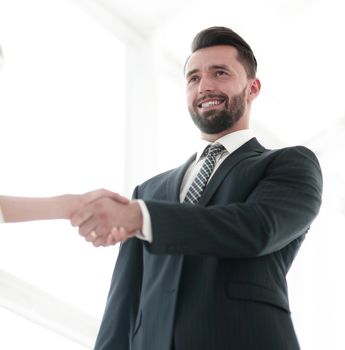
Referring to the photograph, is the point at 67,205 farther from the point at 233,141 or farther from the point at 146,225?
the point at 233,141

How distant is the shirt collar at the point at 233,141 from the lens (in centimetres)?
219

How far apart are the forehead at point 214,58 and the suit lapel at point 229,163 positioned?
1.02 feet

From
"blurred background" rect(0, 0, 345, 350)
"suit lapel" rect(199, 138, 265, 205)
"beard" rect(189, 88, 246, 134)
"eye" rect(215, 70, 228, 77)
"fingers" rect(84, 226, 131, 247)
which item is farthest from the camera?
"blurred background" rect(0, 0, 345, 350)

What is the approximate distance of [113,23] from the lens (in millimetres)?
4262

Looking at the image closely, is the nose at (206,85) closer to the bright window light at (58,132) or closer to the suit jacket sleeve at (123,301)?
the suit jacket sleeve at (123,301)

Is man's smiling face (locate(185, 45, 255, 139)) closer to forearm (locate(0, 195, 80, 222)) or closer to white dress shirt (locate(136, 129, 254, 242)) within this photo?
white dress shirt (locate(136, 129, 254, 242))

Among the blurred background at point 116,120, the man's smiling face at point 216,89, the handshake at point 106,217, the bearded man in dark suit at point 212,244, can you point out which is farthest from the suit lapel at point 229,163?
the blurred background at point 116,120

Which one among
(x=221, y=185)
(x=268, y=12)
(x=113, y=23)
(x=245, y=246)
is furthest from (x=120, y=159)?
(x=245, y=246)

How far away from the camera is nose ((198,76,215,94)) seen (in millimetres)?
2309

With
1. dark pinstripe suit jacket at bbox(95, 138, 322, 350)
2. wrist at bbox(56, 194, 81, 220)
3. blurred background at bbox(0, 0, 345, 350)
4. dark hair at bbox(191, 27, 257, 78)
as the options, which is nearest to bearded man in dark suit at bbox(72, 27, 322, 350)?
dark pinstripe suit jacket at bbox(95, 138, 322, 350)

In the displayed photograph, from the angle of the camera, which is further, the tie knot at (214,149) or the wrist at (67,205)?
the tie knot at (214,149)

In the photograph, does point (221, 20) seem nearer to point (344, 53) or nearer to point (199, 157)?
point (344, 53)

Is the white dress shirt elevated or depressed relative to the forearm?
elevated

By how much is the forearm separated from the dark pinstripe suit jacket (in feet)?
0.91
